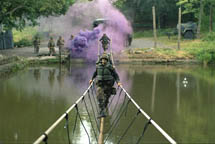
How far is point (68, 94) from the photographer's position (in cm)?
1499

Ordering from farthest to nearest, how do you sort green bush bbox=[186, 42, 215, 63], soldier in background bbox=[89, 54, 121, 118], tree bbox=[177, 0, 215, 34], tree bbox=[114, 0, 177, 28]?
1. tree bbox=[114, 0, 177, 28]
2. tree bbox=[177, 0, 215, 34]
3. green bush bbox=[186, 42, 215, 63]
4. soldier in background bbox=[89, 54, 121, 118]

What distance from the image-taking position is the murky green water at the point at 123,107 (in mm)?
8938

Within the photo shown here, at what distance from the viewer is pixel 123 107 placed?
492 inches

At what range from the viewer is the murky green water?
894 centimetres

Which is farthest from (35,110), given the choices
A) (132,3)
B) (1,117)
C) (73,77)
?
(132,3)

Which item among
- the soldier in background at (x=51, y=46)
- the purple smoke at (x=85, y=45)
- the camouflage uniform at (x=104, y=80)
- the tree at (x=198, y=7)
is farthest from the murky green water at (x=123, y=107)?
the tree at (x=198, y=7)

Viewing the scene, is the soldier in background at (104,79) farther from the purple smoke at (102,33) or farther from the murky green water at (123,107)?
the purple smoke at (102,33)

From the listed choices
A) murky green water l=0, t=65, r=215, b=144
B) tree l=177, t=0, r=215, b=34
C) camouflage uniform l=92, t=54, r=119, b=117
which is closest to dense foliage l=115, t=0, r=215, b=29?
tree l=177, t=0, r=215, b=34

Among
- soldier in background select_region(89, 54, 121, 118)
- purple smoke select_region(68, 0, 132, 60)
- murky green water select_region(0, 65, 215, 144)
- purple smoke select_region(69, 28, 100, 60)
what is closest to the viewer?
murky green water select_region(0, 65, 215, 144)

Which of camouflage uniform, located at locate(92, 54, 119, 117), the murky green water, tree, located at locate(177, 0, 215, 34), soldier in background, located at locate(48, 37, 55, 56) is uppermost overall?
tree, located at locate(177, 0, 215, 34)

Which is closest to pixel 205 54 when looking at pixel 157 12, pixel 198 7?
pixel 198 7

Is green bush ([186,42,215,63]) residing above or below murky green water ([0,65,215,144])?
above

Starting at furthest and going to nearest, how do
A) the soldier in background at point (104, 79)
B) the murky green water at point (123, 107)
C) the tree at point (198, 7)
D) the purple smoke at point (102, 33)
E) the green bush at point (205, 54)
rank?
the tree at point (198, 7) → the purple smoke at point (102, 33) → the green bush at point (205, 54) → the soldier in background at point (104, 79) → the murky green water at point (123, 107)

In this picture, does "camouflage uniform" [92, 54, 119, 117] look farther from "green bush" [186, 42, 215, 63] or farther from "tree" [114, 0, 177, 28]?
"tree" [114, 0, 177, 28]
